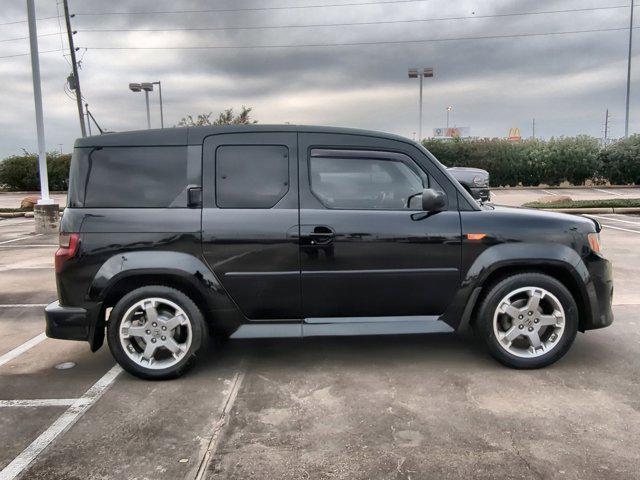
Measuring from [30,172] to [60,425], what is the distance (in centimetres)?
3168

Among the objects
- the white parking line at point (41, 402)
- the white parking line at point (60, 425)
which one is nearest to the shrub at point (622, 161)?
→ the white parking line at point (60, 425)

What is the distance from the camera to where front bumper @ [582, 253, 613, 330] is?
3896 mm

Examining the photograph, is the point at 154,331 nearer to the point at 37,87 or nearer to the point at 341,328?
the point at 341,328

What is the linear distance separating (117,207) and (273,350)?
180 centimetres

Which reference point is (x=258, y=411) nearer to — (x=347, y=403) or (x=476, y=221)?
(x=347, y=403)


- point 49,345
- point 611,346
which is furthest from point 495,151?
point 49,345

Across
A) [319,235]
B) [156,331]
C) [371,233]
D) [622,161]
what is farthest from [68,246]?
[622,161]

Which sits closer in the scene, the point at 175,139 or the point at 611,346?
the point at 175,139

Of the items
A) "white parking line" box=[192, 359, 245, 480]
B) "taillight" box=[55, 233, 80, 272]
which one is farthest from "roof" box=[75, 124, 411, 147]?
"white parking line" box=[192, 359, 245, 480]

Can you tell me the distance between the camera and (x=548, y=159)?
25344 mm

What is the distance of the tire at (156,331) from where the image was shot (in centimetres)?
373

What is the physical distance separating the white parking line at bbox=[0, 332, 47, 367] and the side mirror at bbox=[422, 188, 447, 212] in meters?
3.77

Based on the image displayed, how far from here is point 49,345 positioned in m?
4.70

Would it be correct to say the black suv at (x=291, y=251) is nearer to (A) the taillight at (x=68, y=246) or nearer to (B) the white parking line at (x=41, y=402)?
(A) the taillight at (x=68, y=246)
